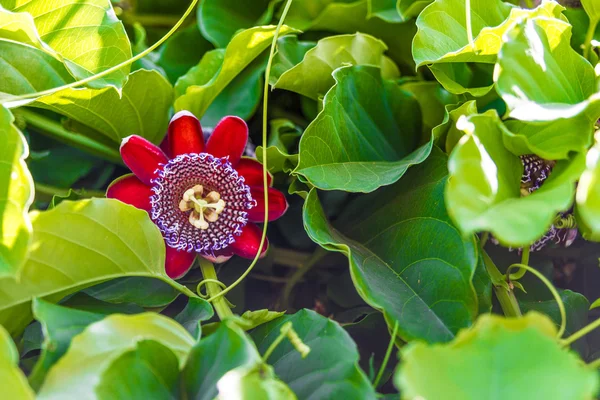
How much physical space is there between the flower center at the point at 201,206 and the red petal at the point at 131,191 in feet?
0.09

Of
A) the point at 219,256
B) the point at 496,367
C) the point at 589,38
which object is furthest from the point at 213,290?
the point at 589,38

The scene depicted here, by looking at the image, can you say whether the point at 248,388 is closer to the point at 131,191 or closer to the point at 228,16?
the point at 131,191

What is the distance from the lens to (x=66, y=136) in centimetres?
56

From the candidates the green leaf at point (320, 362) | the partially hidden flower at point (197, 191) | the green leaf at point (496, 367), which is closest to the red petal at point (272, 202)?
the partially hidden flower at point (197, 191)

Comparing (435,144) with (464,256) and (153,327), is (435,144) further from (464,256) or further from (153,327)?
(153,327)

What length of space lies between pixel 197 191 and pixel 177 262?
62 mm

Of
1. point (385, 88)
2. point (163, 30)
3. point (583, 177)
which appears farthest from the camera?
point (163, 30)

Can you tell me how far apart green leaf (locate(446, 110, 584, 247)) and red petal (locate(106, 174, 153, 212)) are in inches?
10.2

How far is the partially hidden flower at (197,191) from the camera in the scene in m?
0.50

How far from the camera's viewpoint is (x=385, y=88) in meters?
0.55

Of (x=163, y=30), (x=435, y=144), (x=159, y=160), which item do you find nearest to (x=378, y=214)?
(x=435, y=144)

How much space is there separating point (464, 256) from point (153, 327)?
7.9 inches

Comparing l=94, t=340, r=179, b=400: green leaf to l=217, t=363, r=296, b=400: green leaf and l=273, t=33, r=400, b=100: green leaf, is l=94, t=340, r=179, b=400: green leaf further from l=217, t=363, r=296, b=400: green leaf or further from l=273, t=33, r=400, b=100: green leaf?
l=273, t=33, r=400, b=100: green leaf

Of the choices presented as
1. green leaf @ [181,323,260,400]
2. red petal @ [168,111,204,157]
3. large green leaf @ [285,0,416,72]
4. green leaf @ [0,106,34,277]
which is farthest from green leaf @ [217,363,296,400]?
large green leaf @ [285,0,416,72]
